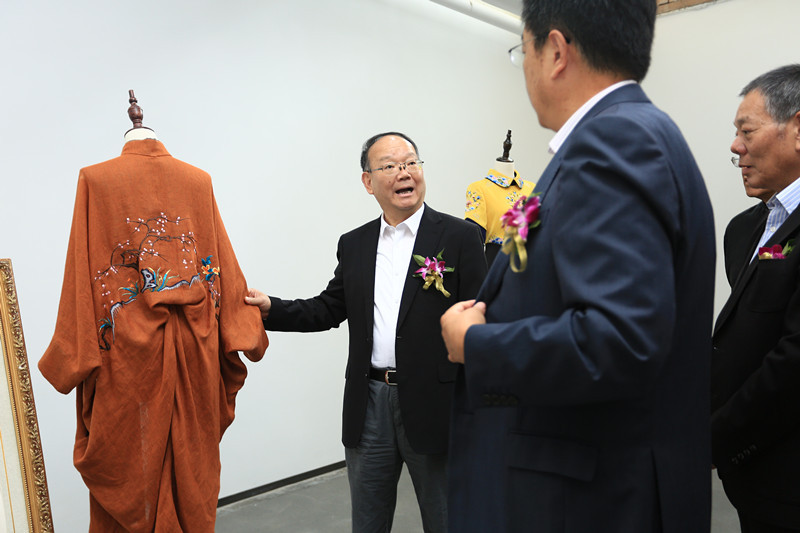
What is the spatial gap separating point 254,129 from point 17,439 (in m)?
2.24

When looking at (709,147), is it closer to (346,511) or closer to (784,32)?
(784,32)

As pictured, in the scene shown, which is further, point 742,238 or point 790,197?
point 742,238

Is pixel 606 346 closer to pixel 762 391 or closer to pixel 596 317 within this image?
pixel 596 317

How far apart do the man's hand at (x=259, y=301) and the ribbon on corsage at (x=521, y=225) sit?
4.61ft

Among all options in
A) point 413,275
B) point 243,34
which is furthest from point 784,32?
point 413,275

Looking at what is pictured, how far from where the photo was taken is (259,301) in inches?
93.1

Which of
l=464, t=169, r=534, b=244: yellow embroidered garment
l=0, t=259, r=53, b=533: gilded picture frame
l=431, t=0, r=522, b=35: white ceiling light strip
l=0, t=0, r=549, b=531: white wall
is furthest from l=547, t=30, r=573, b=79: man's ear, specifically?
l=431, t=0, r=522, b=35: white ceiling light strip

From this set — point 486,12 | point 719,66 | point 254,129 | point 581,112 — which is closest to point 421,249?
point 581,112

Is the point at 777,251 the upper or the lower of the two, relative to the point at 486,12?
lower

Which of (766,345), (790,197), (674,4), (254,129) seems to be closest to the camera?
(766,345)

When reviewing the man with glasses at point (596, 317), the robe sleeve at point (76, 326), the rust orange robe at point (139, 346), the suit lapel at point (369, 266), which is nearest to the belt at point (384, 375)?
the suit lapel at point (369, 266)

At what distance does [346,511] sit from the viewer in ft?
12.2

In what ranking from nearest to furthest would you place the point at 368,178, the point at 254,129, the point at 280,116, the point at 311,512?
the point at 368,178 → the point at 311,512 → the point at 254,129 → the point at 280,116

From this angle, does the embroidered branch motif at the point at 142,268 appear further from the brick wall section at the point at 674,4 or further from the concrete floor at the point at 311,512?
the brick wall section at the point at 674,4
